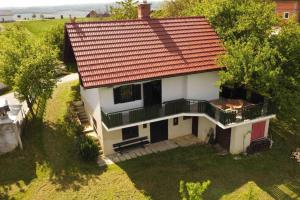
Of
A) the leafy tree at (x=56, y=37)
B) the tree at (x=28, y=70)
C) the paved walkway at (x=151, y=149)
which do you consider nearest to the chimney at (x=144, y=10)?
the tree at (x=28, y=70)

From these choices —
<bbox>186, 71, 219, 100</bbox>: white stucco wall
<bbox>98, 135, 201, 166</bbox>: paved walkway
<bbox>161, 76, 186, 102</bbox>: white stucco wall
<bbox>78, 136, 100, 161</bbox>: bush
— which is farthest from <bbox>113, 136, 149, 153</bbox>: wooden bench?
<bbox>186, 71, 219, 100</bbox>: white stucco wall

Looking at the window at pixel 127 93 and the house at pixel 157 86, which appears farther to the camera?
the window at pixel 127 93

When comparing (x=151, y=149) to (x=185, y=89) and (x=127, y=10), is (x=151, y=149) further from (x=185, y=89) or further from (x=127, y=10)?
(x=127, y=10)

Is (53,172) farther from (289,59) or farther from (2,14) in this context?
(2,14)

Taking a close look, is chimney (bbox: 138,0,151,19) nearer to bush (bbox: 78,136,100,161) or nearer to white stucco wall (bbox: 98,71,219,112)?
white stucco wall (bbox: 98,71,219,112)

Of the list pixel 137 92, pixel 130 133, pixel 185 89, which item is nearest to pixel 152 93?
pixel 137 92

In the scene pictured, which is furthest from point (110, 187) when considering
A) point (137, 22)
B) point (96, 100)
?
point (137, 22)

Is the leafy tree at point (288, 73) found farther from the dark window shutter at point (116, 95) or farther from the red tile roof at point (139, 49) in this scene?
the dark window shutter at point (116, 95)
